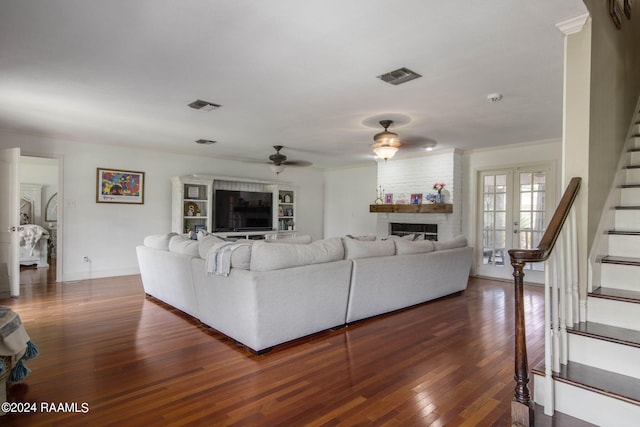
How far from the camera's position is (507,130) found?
4926 millimetres

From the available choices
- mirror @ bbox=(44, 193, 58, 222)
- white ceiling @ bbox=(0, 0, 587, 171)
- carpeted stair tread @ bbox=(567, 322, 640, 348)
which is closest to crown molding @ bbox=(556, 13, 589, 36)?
white ceiling @ bbox=(0, 0, 587, 171)

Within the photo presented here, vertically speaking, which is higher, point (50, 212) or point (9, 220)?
point (50, 212)

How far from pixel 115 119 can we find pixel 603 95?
16.8ft

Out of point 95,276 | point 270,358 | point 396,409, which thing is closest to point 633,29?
point 396,409

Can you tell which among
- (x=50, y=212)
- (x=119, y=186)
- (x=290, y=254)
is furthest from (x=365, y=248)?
(x=50, y=212)

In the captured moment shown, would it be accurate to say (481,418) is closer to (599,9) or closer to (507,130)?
(599,9)

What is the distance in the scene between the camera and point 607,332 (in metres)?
1.83

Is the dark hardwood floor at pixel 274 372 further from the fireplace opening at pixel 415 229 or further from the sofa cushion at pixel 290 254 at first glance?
the fireplace opening at pixel 415 229

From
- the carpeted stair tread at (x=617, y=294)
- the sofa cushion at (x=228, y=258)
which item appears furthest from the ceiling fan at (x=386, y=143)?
the carpeted stair tread at (x=617, y=294)

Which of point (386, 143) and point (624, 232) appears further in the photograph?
point (386, 143)

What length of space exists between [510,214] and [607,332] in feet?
14.8

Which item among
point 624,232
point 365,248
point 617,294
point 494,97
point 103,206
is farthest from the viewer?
point 103,206

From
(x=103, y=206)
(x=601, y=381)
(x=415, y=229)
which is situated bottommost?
(x=601, y=381)

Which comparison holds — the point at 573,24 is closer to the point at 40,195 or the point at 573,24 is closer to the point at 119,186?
the point at 119,186
